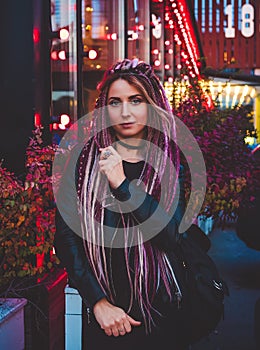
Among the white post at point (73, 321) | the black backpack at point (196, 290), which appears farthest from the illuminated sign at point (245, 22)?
the black backpack at point (196, 290)

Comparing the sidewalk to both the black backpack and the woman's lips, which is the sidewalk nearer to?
the black backpack

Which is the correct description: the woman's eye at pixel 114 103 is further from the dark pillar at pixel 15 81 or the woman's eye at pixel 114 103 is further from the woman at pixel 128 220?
the dark pillar at pixel 15 81

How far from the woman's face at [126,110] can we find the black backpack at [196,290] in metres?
0.46

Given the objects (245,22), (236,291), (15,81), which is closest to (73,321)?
(15,81)

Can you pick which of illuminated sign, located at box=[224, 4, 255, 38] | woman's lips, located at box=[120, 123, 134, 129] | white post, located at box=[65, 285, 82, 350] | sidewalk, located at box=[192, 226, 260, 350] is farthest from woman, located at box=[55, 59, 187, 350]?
illuminated sign, located at box=[224, 4, 255, 38]

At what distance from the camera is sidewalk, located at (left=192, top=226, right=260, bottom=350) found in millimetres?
5773

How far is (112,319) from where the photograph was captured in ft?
8.07

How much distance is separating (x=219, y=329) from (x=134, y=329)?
383 centimetres

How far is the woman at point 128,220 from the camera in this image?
2459 mm

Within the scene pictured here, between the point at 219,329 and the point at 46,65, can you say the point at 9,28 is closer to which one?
the point at 46,65

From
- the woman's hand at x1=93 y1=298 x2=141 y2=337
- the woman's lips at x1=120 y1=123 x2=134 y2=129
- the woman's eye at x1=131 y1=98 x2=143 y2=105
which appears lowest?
the woman's hand at x1=93 y1=298 x2=141 y2=337

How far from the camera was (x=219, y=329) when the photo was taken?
618 centimetres

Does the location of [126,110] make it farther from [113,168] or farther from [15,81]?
[15,81]

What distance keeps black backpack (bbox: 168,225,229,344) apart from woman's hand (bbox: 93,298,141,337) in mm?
218
